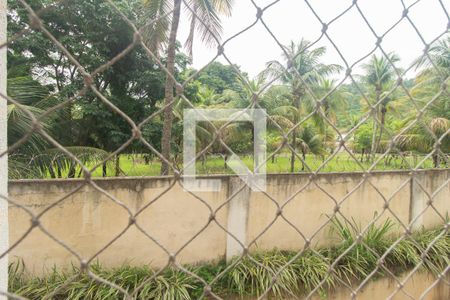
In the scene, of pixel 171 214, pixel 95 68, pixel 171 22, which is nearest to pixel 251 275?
pixel 171 214

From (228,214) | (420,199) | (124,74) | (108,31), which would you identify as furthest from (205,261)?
(108,31)

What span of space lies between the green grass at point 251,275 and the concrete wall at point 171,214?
102mm

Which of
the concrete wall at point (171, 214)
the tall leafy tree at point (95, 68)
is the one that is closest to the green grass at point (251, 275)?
the concrete wall at point (171, 214)

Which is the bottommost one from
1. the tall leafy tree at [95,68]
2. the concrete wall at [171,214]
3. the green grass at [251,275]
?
the green grass at [251,275]

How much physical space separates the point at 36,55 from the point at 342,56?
23.7 ft

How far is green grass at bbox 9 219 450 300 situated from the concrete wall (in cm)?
10

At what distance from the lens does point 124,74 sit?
261 inches

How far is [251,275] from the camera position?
276 cm

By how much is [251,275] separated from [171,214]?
3.03 ft

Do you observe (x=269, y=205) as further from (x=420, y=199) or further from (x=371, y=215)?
(x=420, y=199)

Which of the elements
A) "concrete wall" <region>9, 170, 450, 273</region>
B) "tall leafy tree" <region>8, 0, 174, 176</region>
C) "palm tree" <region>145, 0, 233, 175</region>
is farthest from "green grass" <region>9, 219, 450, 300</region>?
"tall leafy tree" <region>8, 0, 174, 176</region>

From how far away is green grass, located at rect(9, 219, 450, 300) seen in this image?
2.37m

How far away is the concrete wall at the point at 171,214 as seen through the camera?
7.94 ft

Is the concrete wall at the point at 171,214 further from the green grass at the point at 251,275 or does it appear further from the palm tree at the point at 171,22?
the palm tree at the point at 171,22
